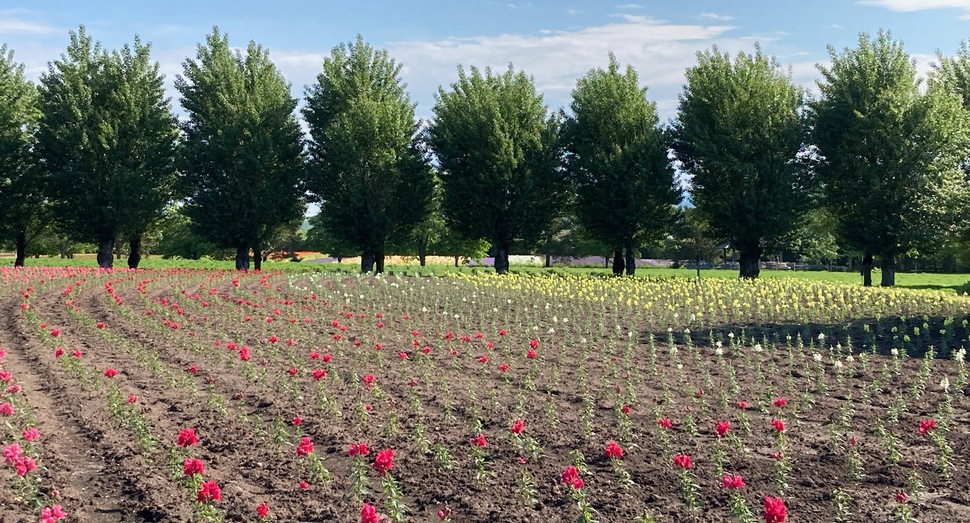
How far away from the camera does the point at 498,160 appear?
38438 mm

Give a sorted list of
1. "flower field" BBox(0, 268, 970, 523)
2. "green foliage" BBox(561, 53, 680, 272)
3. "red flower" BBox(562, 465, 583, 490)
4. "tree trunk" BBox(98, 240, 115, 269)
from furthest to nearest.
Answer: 1. "tree trunk" BBox(98, 240, 115, 269)
2. "green foliage" BBox(561, 53, 680, 272)
3. "flower field" BBox(0, 268, 970, 523)
4. "red flower" BBox(562, 465, 583, 490)

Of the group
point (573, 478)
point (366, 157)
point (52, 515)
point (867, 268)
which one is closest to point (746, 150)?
point (867, 268)

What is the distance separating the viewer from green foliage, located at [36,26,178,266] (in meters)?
39.9

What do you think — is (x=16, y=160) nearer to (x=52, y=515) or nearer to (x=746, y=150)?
(x=746, y=150)

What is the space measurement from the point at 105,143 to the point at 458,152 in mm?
18277

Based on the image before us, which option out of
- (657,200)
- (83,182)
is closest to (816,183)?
(657,200)

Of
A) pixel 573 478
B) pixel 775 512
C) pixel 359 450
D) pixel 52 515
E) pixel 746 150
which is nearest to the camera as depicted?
pixel 775 512

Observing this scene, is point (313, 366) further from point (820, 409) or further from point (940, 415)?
point (940, 415)

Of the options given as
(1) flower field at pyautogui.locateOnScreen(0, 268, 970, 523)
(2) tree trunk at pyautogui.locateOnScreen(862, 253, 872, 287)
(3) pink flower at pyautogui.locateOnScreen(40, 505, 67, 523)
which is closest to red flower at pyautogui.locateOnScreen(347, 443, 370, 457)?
(1) flower field at pyautogui.locateOnScreen(0, 268, 970, 523)

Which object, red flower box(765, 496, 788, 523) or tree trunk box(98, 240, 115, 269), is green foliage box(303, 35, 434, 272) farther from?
red flower box(765, 496, 788, 523)

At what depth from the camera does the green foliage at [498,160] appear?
39.0 m

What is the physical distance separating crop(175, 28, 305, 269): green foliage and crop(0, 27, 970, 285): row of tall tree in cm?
11

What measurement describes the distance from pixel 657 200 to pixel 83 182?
29836mm

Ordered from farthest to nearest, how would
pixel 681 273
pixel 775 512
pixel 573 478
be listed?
pixel 681 273 < pixel 573 478 < pixel 775 512
